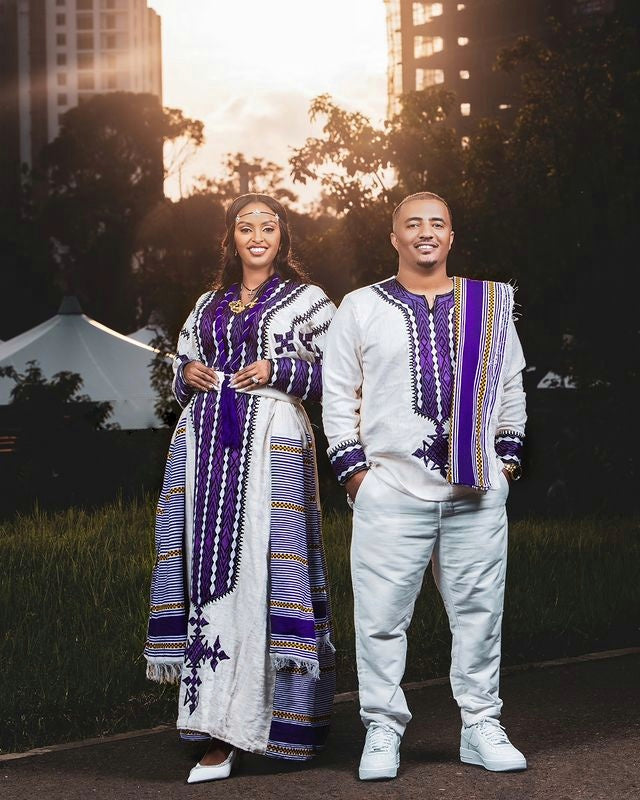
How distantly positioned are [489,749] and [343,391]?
1330 millimetres

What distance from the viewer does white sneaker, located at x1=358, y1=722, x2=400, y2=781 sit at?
192 inches

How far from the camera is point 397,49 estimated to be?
88938mm

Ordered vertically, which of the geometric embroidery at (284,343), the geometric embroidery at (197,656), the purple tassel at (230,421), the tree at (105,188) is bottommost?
the geometric embroidery at (197,656)

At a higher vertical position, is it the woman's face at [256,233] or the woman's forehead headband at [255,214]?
the woman's forehead headband at [255,214]

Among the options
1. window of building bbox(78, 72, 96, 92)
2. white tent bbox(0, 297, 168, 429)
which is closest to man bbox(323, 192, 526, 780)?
white tent bbox(0, 297, 168, 429)

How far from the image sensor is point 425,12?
295 feet

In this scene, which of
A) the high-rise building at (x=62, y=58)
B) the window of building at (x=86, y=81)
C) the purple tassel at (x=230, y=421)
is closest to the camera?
the purple tassel at (x=230, y=421)

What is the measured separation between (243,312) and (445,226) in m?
0.81

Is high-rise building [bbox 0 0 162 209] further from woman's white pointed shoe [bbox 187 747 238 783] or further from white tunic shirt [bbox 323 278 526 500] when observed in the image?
woman's white pointed shoe [bbox 187 747 238 783]

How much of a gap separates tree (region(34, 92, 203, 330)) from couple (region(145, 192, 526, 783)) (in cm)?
3533

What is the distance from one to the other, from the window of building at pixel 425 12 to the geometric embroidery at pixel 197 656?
8743cm

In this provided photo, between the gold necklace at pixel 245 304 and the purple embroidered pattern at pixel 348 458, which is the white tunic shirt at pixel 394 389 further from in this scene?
the gold necklace at pixel 245 304

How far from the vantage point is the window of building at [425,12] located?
293ft

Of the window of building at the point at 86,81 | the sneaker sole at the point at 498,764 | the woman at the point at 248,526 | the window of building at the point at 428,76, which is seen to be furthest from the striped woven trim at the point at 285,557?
the window of building at the point at 86,81
